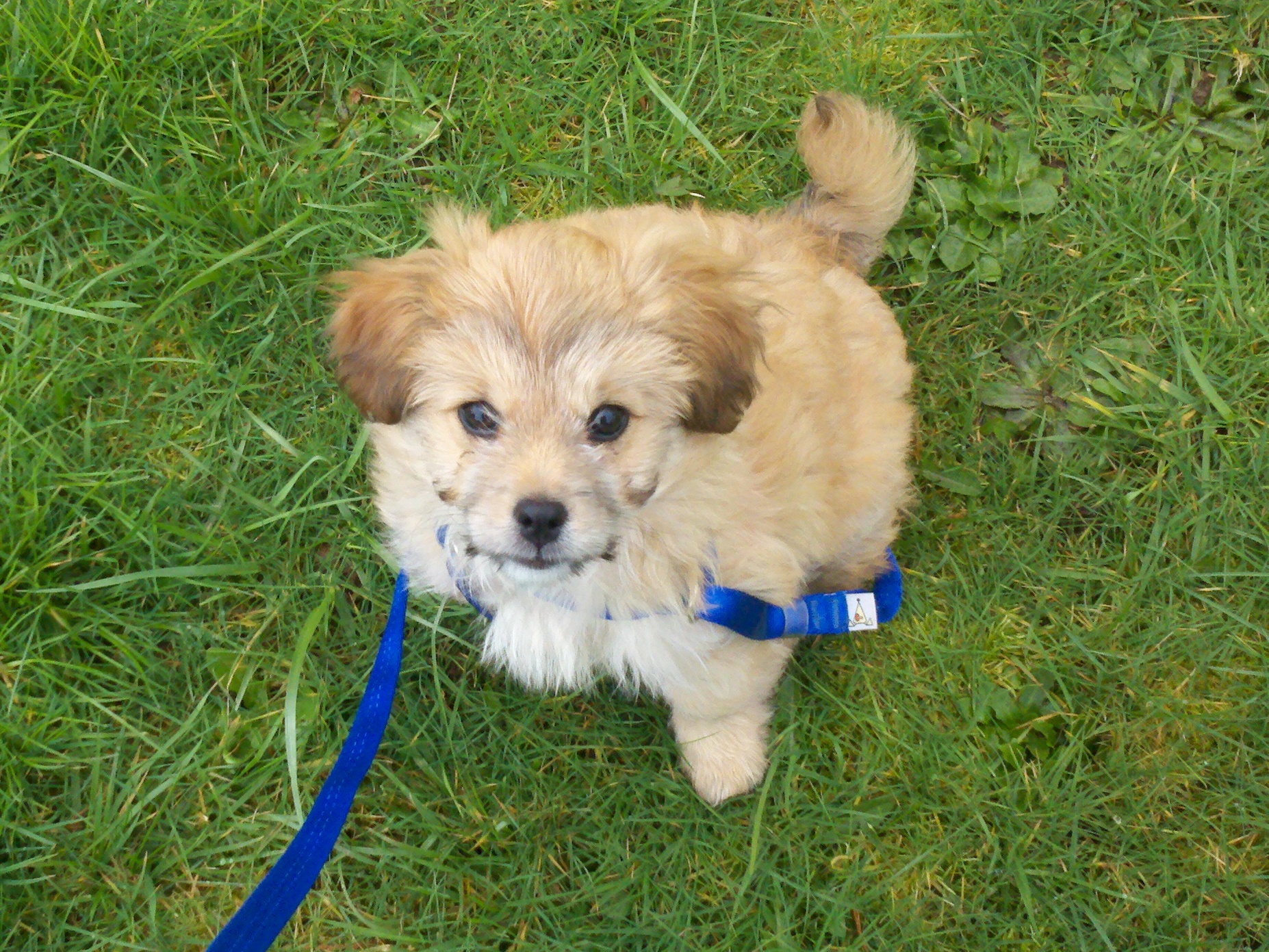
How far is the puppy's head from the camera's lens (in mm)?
1716

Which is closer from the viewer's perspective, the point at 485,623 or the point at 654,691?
the point at 654,691

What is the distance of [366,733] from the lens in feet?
7.16

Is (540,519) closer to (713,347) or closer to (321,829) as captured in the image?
(713,347)

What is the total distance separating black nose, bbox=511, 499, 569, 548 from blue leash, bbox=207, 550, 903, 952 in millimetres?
513

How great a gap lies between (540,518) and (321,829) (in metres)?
0.92

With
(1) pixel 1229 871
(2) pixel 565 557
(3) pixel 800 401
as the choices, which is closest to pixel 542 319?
(2) pixel 565 557

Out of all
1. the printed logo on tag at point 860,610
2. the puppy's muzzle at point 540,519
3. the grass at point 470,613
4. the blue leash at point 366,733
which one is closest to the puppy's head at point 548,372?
the puppy's muzzle at point 540,519

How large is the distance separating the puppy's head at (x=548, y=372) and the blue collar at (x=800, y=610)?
0.32 metres

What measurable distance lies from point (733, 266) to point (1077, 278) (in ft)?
5.59

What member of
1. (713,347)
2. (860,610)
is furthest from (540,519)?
(860,610)

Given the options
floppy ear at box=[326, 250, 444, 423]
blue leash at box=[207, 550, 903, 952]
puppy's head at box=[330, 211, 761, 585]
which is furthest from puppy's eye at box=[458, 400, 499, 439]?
blue leash at box=[207, 550, 903, 952]

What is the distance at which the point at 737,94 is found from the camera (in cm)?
321

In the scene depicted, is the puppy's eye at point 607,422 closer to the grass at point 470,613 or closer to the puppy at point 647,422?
the puppy at point 647,422

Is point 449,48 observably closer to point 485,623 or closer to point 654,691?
point 485,623
